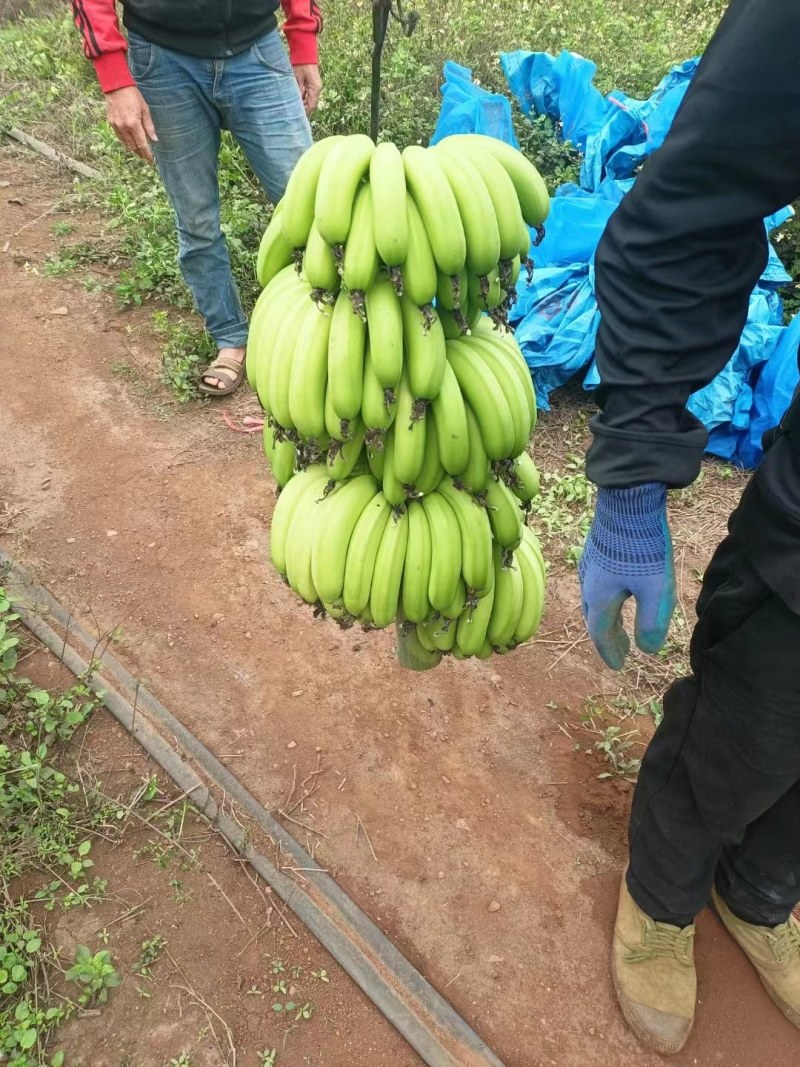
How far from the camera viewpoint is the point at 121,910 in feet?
7.63

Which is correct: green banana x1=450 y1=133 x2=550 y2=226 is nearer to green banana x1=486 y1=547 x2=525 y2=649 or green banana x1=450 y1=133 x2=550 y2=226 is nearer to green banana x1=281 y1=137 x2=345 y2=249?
green banana x1=281 y1=137 x2=345 y2=249

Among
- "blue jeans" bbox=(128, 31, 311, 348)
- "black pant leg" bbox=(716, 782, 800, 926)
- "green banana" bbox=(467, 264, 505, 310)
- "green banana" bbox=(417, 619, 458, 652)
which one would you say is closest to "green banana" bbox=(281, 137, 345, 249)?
"green banana" bbox=(467, 264, 505, 310)

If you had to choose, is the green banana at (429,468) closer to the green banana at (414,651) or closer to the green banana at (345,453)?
the green banana at (345,453)

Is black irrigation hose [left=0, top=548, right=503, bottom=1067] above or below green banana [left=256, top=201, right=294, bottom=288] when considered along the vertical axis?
below

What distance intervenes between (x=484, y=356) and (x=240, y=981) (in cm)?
194

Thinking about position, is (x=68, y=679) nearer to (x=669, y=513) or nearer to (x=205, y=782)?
(x=205, y=782)

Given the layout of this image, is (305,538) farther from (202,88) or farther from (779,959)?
(202,88)

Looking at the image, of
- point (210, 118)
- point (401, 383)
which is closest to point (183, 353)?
point (210, 118)

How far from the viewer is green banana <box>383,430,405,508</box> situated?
1.53 metres

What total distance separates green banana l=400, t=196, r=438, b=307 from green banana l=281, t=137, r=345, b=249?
0.18 metres

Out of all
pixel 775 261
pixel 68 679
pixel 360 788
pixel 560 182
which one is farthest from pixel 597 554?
pixel 560 182

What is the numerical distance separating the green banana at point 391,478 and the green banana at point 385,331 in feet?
0.59

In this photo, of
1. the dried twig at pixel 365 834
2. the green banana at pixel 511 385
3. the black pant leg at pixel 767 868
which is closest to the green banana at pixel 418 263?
the green banana at pixel 511 385

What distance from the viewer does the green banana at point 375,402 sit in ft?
4.63
